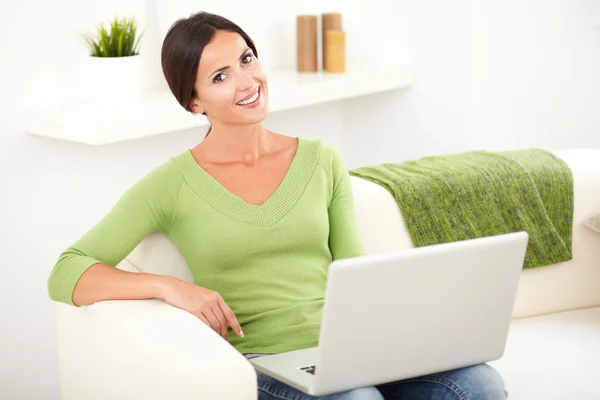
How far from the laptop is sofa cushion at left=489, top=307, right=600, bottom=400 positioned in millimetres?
387

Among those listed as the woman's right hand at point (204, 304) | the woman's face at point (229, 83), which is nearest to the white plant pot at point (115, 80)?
the woman's face at point (229, 83)

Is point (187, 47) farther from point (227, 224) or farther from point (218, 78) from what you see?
point (227, 224)

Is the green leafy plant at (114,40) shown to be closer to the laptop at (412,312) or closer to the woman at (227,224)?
the woman at (227,224)

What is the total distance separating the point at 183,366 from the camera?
1580mm

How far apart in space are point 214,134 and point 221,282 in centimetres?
30

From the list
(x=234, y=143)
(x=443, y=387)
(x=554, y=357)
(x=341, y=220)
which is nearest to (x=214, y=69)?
→ (x=234, y=143)

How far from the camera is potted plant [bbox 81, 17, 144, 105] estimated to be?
2717 mm

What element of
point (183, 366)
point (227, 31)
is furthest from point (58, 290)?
point (227, 31)

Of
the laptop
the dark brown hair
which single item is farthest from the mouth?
the laptop

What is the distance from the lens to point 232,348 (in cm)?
163

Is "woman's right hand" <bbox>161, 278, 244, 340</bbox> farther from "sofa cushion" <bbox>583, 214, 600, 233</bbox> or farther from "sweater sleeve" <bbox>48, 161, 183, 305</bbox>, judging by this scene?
"sofa cushion" <bbox>583, 214, 600, 233</bbox>

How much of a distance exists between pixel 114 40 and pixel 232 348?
4.47ft

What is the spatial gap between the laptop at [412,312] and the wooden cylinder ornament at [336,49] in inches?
69.6

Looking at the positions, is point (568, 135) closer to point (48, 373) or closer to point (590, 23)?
point (590, 23)
